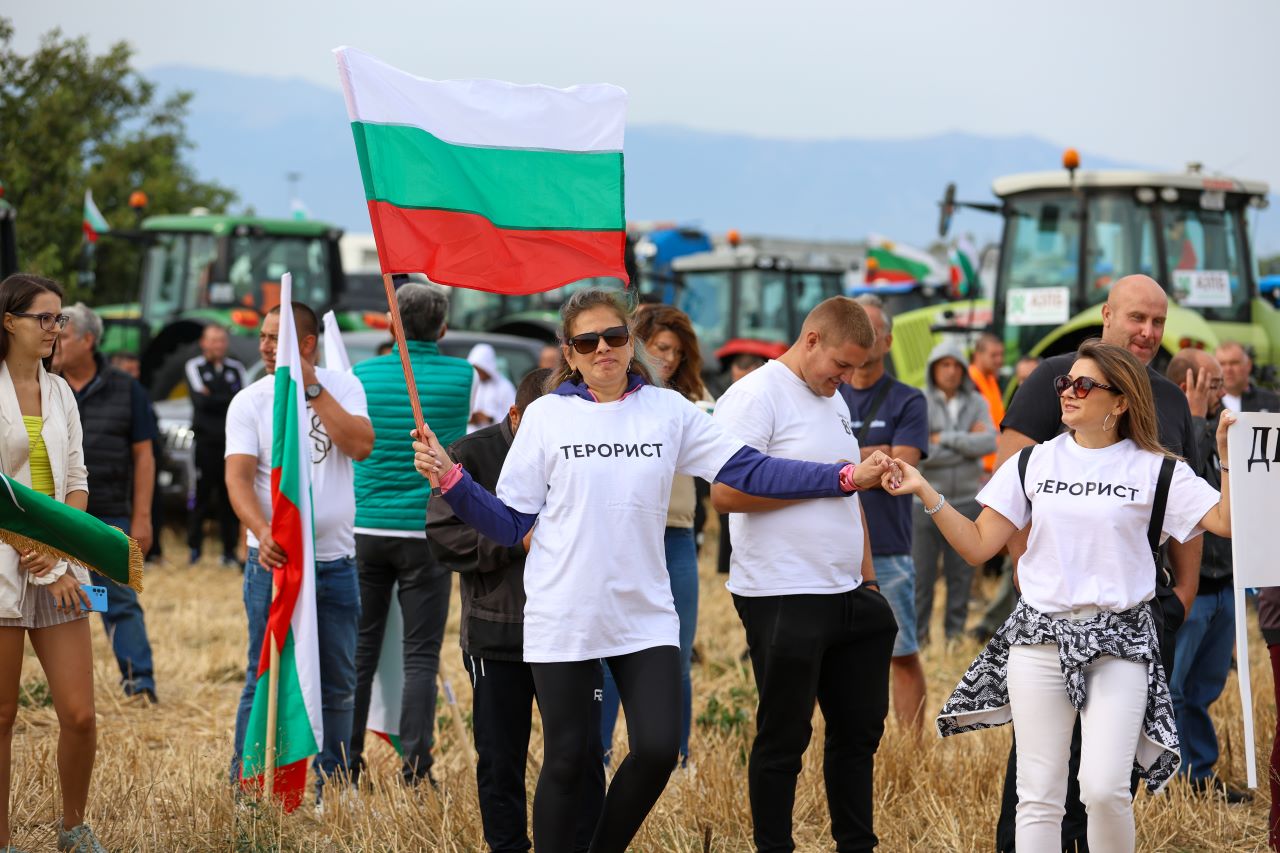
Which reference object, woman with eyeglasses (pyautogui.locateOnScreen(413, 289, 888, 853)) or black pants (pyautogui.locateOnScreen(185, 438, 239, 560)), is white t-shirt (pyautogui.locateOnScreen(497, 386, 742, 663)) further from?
black pants (pyautogui.locateOnScreen(185, 438, 239, 560))

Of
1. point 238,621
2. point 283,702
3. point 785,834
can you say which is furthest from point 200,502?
point 785,834

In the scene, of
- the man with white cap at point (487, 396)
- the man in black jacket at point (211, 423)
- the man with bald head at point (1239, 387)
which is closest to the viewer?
the man with bald head at point (1239, 387)

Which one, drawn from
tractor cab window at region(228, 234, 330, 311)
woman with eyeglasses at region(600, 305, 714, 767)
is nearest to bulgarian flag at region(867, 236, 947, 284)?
tractor cab window at region(228, 234, 330, 311)

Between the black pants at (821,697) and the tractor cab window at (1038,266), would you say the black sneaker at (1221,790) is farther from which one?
the tractor cab window at (1038,266)

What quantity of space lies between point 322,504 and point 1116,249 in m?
7.98

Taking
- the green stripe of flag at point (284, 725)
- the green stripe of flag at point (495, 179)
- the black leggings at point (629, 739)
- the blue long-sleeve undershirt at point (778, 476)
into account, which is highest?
the green stripe of flag at point (495, 179)

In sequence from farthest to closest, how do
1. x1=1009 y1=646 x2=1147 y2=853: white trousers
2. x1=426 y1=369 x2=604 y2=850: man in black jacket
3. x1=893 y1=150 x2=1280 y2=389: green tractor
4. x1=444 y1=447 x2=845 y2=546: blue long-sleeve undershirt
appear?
x1=893 y1=150 x2=1280 y2=389: green tractor < x1=426 y1=369 x2=604 y2=850: man in black jacket < x1=444 y1=447 x2=845 y2=546: blue long-sleeve undershirt < x1=1009 y1=646 x2=1147 y2=853: white trousers

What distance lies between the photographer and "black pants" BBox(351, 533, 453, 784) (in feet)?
19.6

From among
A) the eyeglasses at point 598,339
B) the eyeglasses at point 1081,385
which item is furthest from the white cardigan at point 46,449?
the eyeglasses at point 1081,385

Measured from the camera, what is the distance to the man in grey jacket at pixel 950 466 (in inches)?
348

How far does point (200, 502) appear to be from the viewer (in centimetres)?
1298

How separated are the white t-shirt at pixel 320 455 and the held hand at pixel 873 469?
82.0 inches

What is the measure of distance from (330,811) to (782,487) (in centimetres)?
194

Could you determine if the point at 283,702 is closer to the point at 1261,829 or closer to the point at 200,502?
the point at 1261,829
